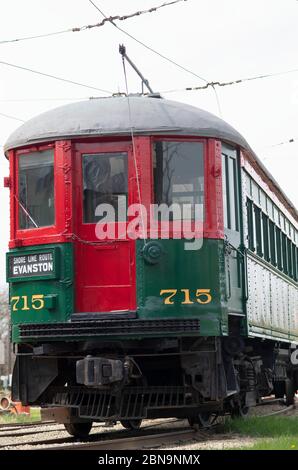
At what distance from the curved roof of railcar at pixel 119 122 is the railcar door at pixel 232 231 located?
307mm

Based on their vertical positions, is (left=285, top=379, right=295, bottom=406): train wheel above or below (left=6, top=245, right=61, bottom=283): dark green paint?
below

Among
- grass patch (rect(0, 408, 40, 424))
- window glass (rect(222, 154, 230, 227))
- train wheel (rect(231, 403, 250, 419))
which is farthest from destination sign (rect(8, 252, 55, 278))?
grass patch (rect(0, 408, 40, 424))

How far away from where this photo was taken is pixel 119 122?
10.6 metres

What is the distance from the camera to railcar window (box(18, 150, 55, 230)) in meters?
10.8

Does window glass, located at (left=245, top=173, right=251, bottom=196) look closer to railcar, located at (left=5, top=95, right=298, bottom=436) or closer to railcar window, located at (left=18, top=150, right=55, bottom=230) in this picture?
railcar, located at (left=5, top=95, right=298, bottom=436)

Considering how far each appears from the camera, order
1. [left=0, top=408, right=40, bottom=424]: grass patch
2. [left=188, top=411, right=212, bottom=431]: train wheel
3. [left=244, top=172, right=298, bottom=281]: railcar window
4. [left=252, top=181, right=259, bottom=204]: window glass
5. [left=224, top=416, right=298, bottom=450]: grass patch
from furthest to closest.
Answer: [left=0, top=408, right=40, bottom=424]: grass patch, [left=252, top=181, right=259, bottom=204]: window glass, [left=244, top=172, right=298, bottom=281]: railcar window, [left=188, top=411, right=212, bottom=431]: train wheel, [left=224, top=416, right=298, bottom=450]: grass patch

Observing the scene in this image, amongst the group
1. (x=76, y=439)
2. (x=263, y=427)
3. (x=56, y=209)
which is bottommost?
(x=76, y=439)

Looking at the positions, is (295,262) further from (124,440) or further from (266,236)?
(124,440)

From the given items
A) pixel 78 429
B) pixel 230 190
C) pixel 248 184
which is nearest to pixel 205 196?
pixel 230 190

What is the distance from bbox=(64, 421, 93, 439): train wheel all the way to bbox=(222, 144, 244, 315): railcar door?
239cm

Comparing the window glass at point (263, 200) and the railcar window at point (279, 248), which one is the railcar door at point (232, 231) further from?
the railcar window at point (279, 248)

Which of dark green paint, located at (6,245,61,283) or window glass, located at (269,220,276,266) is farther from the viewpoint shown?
window glass, located at (269,220,276,266)

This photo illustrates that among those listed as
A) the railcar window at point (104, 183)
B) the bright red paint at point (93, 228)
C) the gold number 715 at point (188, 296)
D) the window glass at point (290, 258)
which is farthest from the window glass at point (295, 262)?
the railcar window at point (104, 183)

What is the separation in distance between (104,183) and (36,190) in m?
0.85
